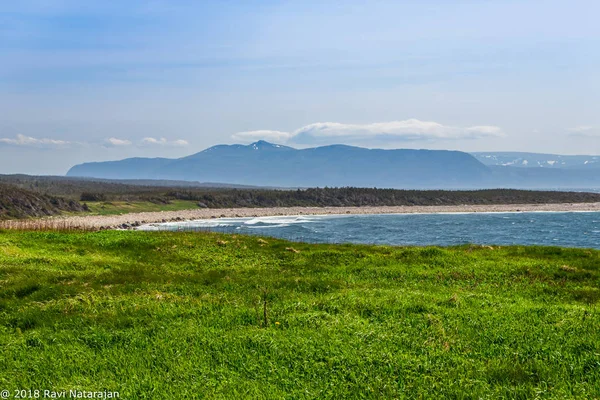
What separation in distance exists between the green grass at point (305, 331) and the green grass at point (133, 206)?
306ft

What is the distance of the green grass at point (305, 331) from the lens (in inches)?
421

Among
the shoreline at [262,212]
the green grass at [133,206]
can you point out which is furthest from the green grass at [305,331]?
the green grass at [133,206]

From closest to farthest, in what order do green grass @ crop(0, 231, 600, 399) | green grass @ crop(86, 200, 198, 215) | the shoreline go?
green grass @ crop(0, 231, 600, 399)
the shoreline
green grass @ crop(86, 200, 198, 215)

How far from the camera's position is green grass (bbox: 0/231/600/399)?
10695mm

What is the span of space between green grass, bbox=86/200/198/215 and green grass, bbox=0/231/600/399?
306ft

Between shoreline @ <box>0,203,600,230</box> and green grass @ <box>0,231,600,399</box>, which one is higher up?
green grass @ <box>0,231,600,399</box>

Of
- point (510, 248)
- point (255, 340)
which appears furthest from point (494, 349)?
point (510, 248)

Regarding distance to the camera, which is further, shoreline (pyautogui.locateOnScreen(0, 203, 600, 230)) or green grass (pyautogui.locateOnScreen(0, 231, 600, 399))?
shoreline (pyautogui.locateOnScreen(0, 203, 600, 230))

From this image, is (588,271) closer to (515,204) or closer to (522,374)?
(522,374)

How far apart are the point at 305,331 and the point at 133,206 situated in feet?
390

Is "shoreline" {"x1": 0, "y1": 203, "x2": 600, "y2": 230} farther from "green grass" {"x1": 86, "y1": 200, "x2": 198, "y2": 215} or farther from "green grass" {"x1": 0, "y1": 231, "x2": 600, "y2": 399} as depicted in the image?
"green grass" {"x1": 0, "y1": 231, "x2": 600, "y2": 399}

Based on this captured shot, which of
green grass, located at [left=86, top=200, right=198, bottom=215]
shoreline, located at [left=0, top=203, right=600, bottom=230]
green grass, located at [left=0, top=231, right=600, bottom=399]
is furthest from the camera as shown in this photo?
green grass, located at [left=86, top=200, right=198, bottom=215]

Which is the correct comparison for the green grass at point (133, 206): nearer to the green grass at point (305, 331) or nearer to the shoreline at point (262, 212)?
the shoreline at point (262, 212)

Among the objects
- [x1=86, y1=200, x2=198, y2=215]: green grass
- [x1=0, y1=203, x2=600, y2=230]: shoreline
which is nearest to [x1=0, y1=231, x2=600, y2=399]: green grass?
[x1=0, y1=203, x2=600, y2=230]: shoreline
